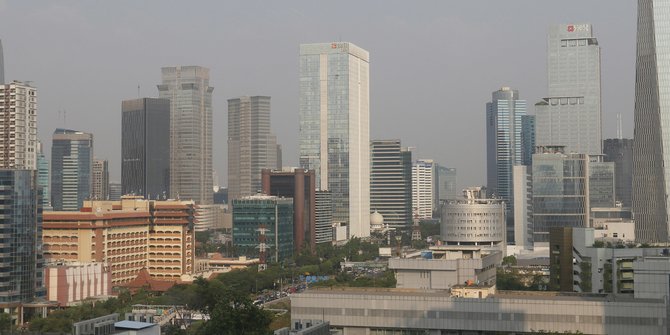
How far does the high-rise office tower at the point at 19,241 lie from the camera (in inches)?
3718

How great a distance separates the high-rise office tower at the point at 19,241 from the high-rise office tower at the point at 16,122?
30504mm

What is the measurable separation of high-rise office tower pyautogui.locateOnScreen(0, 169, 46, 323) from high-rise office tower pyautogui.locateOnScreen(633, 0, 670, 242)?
327 ft

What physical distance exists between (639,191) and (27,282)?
4159 inches

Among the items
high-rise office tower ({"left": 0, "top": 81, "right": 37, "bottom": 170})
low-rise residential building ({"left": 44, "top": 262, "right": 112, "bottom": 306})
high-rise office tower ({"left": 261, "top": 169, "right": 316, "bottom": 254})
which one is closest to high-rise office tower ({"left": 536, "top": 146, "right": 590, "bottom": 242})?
high-rise office tower ({"left": 261, "top": 169, "right": 316, "bottom": 254})

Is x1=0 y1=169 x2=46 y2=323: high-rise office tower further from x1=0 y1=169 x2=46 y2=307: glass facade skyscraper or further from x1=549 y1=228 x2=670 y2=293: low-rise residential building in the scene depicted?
x1=549 y1=228 x2=670 y2=293: low-rise residential building

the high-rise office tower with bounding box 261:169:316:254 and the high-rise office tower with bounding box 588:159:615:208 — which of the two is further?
the high-rise office tower with bounding box 588:159:615:208

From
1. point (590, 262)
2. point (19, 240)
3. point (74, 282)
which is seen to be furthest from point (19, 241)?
point (590, 262)

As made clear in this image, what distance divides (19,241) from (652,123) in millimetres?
104000

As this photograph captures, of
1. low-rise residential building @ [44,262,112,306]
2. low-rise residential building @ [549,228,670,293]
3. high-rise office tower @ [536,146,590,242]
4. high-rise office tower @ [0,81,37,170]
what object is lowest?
low-rise residential building @ [44,262,112,306]

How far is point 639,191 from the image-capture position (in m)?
158

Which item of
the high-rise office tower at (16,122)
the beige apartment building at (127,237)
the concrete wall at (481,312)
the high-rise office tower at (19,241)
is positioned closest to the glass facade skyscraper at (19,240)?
the high-rise office tower at (19,241)

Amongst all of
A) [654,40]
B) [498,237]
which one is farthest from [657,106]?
[498,237]

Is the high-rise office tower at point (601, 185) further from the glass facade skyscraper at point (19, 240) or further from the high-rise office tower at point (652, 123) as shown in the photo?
the glass facade skyscraper at point (19, 240)

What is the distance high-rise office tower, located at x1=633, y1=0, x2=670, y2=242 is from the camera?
147375mm
